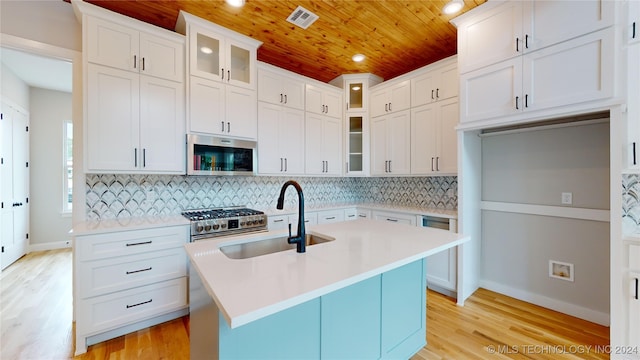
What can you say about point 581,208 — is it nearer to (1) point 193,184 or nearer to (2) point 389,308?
(2) point 389,308

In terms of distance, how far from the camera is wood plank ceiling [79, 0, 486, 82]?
233cm

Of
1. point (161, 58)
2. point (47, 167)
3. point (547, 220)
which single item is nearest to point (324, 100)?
point (161, 58)

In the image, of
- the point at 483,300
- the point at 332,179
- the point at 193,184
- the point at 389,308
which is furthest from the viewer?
the point at 332,179

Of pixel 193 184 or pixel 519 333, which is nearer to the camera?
pixel 519 333

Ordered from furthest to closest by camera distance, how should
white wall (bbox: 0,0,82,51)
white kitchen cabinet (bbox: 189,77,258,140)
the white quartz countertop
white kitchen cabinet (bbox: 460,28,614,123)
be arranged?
white kitchen cabinet (bbox: 189,77,258,140)
white wall (bbox: 0,0,82,51)
white kitchen cabinet (bbox: 460,28,614,123)
the white quartz countertop

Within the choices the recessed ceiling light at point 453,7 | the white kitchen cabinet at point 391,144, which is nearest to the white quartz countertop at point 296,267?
the white kitchen cabinet at point 391,144

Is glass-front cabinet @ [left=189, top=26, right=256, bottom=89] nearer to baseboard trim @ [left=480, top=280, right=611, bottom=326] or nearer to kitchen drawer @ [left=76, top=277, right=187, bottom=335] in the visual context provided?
kitchen drawer @ [left=76, top=277, right=187, bottom=335]

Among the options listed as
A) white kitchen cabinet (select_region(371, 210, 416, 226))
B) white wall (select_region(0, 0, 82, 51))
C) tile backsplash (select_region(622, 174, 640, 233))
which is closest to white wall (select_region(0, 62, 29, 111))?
white wall (select_region(0, 0, 82, 51))

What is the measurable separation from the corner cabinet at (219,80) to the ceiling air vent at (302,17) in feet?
1.92

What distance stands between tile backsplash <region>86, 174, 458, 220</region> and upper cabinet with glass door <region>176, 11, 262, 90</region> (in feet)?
3.84

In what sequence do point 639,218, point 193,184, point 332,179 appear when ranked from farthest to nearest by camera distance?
1. point 332,179
2. point 193,184
3. point 639,218

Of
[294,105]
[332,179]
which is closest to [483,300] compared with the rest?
[332,179]

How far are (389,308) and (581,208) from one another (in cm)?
222

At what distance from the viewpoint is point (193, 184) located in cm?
296
